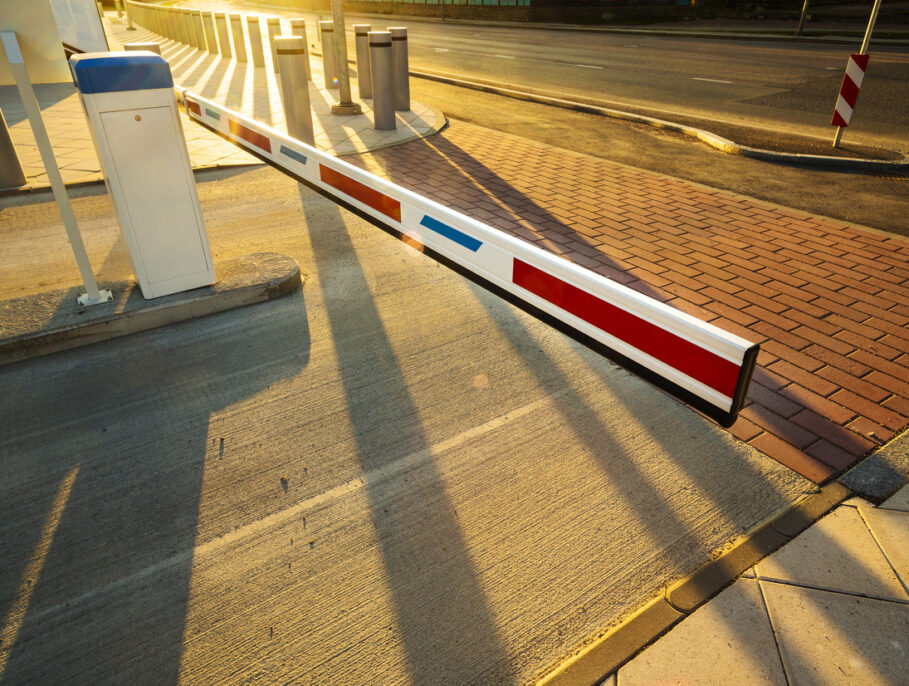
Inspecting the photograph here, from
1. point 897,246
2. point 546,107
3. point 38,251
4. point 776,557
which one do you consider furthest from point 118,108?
point 546,107

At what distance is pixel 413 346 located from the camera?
3.57 meters

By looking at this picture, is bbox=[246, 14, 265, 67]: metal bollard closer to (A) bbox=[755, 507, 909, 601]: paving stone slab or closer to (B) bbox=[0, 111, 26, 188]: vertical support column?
(B) bbox=[0, 111, 26, 188]: vertical support column

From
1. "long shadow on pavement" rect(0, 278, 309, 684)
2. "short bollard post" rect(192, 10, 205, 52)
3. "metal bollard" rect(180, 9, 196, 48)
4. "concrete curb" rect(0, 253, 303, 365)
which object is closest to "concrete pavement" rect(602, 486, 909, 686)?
"long shadow on pavement" rect(0, 278, 309, 684)

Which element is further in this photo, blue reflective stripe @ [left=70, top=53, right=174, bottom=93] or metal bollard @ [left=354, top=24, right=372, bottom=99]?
metal bollard @ [left=354, top=24, right=372, bottom=99]

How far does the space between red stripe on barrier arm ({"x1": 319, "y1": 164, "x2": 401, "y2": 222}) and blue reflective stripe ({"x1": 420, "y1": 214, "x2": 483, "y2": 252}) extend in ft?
0.70

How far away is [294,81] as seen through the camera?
6.77m

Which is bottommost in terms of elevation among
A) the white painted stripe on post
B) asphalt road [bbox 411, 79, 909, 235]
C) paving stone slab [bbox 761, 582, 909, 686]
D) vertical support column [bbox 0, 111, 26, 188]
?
asphalt road [bbox 411, 79, 909, 235]

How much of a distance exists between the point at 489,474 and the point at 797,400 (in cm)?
176

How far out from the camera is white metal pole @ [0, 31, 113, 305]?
9.72 feet

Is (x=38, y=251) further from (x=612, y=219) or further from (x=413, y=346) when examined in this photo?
(x=612, y=219)

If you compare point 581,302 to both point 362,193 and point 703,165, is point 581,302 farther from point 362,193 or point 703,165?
point 703,165

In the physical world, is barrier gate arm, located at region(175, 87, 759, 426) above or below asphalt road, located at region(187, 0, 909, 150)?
above

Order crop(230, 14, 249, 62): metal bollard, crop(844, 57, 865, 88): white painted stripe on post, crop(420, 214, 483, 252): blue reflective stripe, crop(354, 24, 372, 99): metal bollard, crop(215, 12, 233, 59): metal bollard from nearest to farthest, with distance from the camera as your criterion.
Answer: crop(420, 214, 483, 252): blue reflective stripe < crop(844, 57, 865, 88): white painted stripe on post < crop(354, 24, 372, 99): metal bollard < crop(230, 14, 249, 62): metal bollard < crop(215, 12, 233, 59): metal bollard

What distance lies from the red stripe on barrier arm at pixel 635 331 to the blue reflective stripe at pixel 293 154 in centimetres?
155
